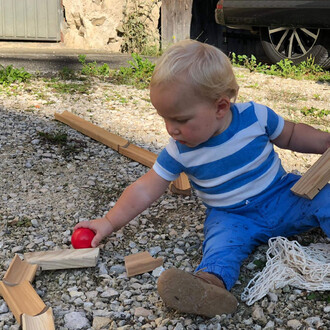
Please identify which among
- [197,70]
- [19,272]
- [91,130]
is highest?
[197,70]

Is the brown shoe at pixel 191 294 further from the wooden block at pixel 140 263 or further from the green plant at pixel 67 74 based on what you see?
the green plant at pixel 67 74

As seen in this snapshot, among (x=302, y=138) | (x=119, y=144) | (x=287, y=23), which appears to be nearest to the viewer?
(x=302, y=138)

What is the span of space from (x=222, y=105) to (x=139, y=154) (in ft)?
4.88

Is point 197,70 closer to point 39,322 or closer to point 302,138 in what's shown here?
point 302,138

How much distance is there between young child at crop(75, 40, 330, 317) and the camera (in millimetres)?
2189

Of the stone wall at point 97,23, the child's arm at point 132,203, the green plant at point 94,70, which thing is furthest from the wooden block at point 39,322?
the stone wall at point 97,23

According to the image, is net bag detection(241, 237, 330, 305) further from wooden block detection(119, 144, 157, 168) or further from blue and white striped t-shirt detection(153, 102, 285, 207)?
wooden block detection(119, 144, 157, 168)

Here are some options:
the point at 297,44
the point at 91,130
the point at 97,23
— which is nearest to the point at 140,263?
the point at 91,130

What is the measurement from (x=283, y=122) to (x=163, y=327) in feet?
3.99

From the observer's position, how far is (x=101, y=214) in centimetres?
299

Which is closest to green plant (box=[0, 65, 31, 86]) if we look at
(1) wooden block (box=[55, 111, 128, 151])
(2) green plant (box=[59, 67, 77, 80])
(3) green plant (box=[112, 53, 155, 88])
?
(2) green plant (box=[59, 67, 77, 80])

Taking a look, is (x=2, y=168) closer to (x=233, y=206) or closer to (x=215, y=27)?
(x=233, y=206)

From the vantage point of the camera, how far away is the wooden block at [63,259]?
93.2 inches

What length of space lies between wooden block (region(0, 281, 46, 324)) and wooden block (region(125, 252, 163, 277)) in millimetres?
434
